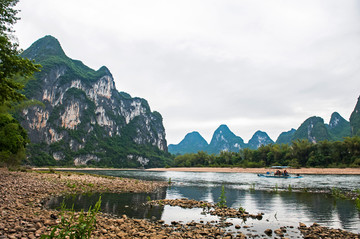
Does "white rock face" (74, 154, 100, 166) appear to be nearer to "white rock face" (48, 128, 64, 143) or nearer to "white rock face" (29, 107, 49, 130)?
"white rock face" (48, 128, 64, 143)

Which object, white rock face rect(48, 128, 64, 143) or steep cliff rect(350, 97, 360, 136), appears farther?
white rock face rect(48, 128, 64, 143)

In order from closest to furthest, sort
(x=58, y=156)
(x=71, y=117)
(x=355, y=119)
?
(x=355, y=119), (x=58, y=156), (x=71, y=117)

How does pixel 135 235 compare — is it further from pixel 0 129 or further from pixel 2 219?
pixel 0 129

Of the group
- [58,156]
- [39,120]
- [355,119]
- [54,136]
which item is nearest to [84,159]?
[58,156]

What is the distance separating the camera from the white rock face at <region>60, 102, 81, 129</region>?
178125mm

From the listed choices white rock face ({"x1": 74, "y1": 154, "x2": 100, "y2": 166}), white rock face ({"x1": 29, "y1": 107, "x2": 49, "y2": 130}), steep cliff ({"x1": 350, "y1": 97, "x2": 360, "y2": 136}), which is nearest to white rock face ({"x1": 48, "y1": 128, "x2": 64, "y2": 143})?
white rock face ({"x1": 29, "y1": 107, "x2": 49, "y2": 130})

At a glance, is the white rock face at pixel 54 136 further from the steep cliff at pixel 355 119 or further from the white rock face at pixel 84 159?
the steep cliff at pixel 355 119

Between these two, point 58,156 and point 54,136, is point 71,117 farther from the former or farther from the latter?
point 58,156

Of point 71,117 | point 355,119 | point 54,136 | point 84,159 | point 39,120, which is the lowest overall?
point 84,159

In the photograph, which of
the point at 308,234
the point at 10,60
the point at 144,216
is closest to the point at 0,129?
the point at 10,60

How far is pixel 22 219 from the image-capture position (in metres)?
7.89

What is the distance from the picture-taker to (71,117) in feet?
603

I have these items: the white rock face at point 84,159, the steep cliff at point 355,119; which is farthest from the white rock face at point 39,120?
the steep cliff at point 355,119

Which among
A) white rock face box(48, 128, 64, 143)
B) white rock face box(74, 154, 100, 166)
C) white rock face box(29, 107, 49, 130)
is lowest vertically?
white rock face box(74, 154, 100, 166)
